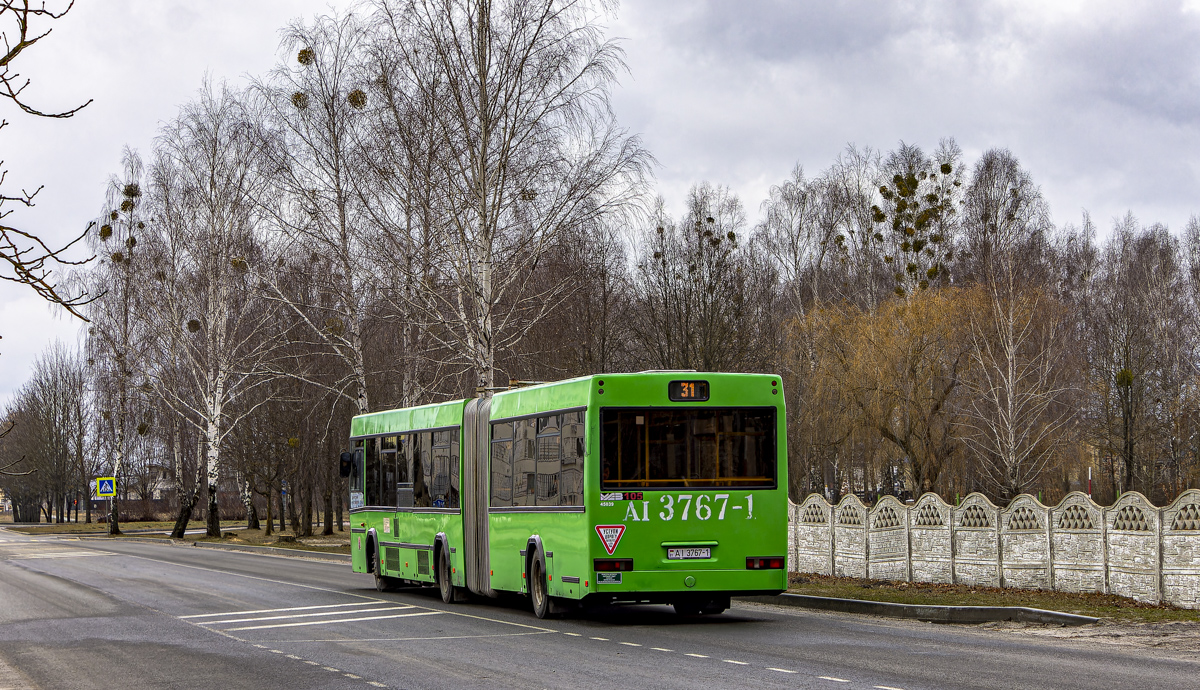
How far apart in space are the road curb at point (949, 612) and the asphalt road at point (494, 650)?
48 cm

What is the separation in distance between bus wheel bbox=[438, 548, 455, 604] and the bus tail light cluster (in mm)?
6555

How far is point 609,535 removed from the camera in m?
15.8

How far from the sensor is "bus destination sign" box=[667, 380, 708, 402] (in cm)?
1636

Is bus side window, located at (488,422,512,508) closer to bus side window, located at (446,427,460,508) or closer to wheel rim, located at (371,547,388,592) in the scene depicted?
bus side window, located at (446,427,460,508)

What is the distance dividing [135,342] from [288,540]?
908 inches

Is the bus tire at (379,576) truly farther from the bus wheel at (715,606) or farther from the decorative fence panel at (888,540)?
the decorative fence panel at (888,540)

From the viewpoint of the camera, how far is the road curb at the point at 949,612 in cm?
1548

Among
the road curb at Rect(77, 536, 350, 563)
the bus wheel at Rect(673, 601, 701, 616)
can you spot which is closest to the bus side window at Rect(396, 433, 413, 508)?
the bus wheel at Rect(673, 601, 701, 616)

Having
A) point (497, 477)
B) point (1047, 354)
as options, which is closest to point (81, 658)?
point (497, 477)

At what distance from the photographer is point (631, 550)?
625 inches

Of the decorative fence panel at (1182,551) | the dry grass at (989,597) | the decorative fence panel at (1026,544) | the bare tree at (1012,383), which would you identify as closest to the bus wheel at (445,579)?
the dry grass at (989,597)

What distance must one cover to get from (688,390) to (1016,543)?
6285 millimetres

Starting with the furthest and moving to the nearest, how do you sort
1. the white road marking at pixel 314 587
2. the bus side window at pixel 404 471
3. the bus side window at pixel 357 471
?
the bus side window at pixel 357 471 < the bus side window at pixel 404 471 < the white road marking at pixel 314 587

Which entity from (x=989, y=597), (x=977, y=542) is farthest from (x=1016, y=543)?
(x=989, y=597)
